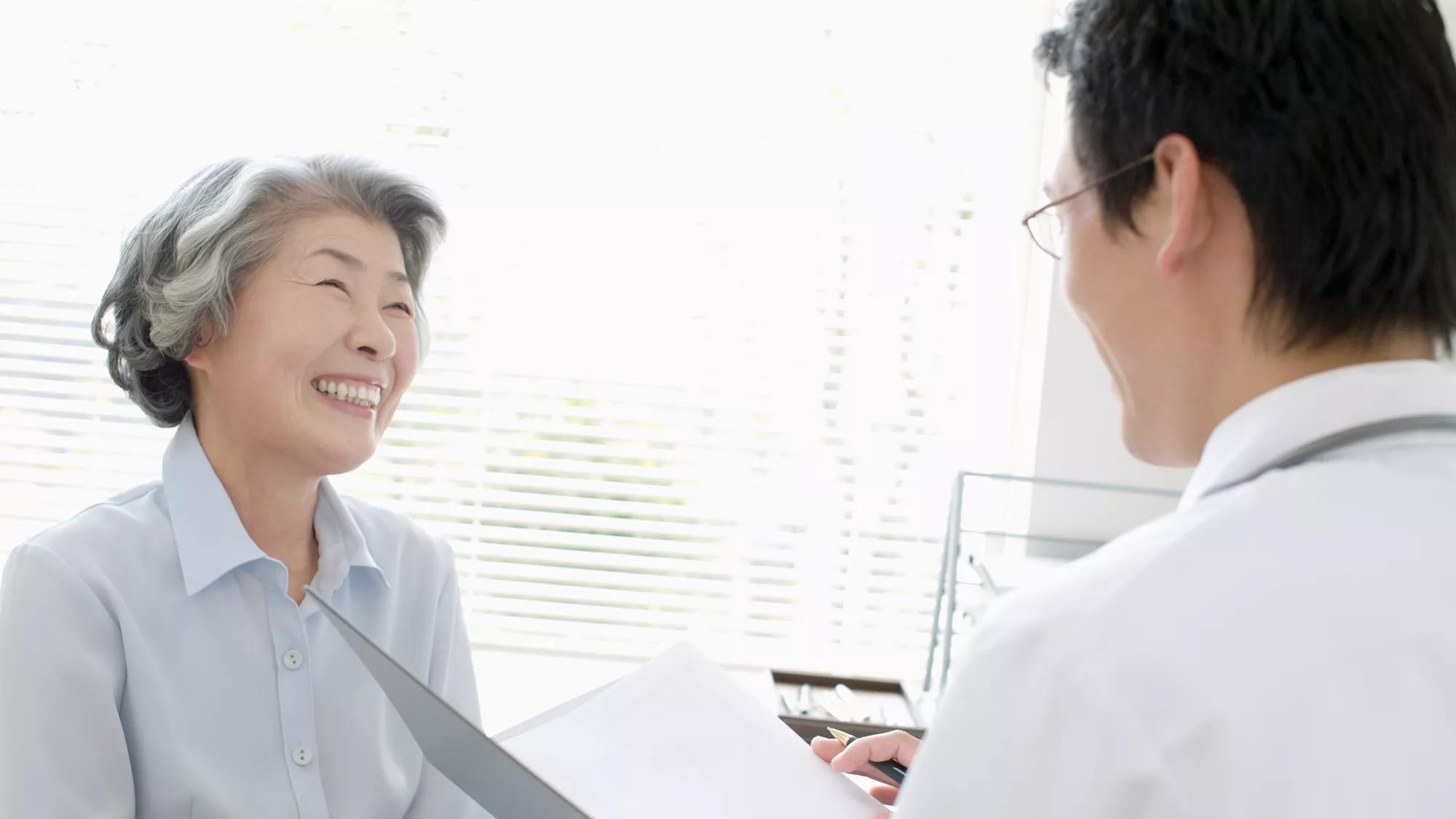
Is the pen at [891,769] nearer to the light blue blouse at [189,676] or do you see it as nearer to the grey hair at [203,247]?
Answer: the light blue blouse at [189,676]

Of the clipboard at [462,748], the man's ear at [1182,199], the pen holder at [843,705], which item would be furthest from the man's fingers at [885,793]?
the pen holder at [843,705]

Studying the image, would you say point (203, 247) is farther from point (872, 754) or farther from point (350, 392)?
A: point (872, 754)

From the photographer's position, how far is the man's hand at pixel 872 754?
1.01m

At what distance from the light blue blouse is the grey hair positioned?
102mm

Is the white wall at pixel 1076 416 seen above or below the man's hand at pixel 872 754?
above

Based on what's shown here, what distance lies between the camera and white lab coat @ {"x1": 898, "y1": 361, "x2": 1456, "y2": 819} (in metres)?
0.47

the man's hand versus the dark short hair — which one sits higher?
the dark short hair

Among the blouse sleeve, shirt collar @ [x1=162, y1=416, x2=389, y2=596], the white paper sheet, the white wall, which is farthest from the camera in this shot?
the white wall

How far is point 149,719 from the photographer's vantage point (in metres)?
1.20

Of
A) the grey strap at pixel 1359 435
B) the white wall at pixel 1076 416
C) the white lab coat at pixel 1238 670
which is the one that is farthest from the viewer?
the white wall at pixel 1076 416

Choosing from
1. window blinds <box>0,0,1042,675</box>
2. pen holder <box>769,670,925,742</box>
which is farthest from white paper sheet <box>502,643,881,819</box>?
window blinds <box>0,0,1042,675</box>

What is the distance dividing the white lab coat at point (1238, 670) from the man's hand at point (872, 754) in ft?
1.52

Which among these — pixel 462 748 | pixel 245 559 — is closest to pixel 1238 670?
pixel 462 748

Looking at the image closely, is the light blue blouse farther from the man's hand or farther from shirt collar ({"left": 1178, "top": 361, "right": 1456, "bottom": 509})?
shirt collar ({"left": 1178, "top": 361, "right": 1456, "bottom": 509})
